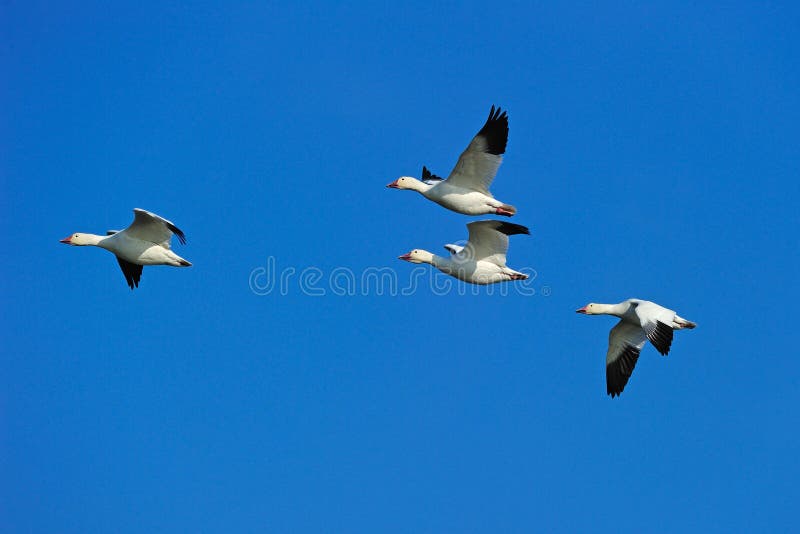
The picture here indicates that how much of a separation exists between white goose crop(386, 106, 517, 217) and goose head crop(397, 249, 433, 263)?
3.14 ft

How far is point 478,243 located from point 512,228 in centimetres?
70

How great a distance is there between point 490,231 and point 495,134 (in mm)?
1449

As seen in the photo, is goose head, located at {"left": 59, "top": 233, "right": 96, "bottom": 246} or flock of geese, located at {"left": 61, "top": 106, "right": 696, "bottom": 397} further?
goose head, located at {"left": 59, "top": 233, "right": 96, "bottom": 246}

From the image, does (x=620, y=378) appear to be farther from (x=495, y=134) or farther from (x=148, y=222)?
(x=148, y=222)

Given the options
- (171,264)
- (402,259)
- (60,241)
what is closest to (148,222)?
(171,264)

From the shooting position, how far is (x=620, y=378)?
15734 mm

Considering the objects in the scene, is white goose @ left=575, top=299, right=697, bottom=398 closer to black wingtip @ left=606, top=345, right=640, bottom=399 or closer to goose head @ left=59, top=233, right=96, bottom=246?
black wingtip @ left=606, top=345, right=640, bottom=399

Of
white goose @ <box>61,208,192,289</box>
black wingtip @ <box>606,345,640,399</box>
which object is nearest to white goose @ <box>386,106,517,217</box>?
black wingtip @ <box>606,345,640,399</box>

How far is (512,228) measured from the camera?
1490cm

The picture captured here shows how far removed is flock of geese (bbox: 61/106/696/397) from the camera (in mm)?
14664

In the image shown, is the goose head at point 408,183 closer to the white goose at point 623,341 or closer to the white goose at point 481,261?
the white goose at point 481,261

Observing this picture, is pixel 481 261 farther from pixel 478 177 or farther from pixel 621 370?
pixel 621 370

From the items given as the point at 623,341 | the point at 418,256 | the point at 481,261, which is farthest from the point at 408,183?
the point at 623,341

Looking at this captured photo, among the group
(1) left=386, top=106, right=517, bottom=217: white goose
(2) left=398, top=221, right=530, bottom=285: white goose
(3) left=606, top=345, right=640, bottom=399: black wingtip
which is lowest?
(3) left=606, top=345, right=640, bottom=399: black wingtip
